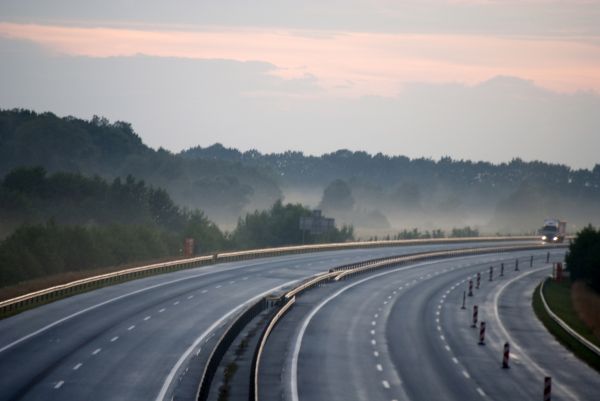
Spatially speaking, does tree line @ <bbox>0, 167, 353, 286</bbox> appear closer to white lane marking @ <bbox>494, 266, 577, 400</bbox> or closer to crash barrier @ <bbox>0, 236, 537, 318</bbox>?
crash barrier @ <bbox>0, 236, 537, 318</bbox>

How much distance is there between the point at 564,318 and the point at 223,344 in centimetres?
2849

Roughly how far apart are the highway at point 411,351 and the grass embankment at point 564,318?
710 millimetres

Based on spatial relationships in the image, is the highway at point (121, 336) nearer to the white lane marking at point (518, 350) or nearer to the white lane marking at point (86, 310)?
the white lane marking at point (86, 310)

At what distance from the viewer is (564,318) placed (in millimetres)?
61688

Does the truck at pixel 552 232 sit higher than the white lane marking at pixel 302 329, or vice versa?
the truck at pixel 552 232

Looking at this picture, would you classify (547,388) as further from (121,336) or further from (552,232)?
(552,232)

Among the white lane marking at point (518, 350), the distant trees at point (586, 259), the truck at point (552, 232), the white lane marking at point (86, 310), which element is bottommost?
the white lane marking at point (518, 350)

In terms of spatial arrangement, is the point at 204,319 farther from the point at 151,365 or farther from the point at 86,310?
the point at 151,365

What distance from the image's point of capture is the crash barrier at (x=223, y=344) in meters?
31.2

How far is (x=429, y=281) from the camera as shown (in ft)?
273

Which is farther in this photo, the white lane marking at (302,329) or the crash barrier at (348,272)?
the crash barrier at (348,272)

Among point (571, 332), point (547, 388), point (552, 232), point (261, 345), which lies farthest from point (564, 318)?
point (552, 232)

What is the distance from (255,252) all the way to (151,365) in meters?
58.5

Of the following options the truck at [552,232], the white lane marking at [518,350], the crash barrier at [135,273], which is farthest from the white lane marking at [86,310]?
the truck at [552,232]
